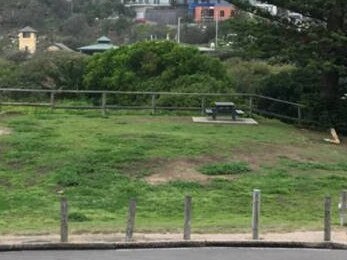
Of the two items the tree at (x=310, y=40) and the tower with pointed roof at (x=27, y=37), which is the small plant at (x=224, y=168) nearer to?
the tree at (x=310, y=40)

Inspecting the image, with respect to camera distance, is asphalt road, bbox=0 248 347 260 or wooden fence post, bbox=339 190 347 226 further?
wooden fence post, bbox=339 190 347 226

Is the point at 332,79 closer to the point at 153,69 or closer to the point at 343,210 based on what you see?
the point at 153,69

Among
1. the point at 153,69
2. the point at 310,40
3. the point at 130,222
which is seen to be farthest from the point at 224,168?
the point at 153,69

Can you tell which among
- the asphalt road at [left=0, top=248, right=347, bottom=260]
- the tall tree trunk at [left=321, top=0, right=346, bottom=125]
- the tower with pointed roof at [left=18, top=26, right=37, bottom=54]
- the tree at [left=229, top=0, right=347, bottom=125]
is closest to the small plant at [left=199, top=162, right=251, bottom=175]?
the asphalt road at [left=0, top=248, right=347, bottom=260]

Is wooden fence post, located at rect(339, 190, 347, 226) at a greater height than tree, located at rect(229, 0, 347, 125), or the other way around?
tree, located at rect(229, 0, 347, 125)

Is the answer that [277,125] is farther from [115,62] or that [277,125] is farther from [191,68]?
[115,62]

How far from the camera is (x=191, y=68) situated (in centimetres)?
3381

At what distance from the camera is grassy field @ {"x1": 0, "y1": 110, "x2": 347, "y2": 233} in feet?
48.6

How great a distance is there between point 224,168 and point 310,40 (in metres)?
9.24

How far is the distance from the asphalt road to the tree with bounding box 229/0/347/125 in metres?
14.5

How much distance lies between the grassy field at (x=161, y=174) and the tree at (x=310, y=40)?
2657mm

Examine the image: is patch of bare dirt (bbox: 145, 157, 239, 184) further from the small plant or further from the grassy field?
the small plant

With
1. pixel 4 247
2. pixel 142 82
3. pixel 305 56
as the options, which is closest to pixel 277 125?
pixel 305 56

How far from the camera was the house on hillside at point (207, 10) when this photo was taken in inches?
5251
